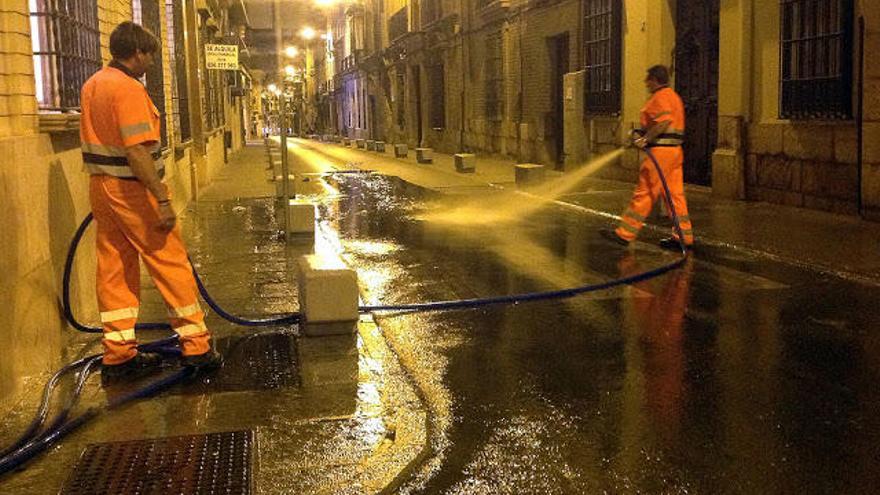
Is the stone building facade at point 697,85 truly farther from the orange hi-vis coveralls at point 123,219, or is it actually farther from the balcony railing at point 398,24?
the orange hi-vis coveralls at point 123,219

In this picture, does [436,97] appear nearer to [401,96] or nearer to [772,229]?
[401,96]

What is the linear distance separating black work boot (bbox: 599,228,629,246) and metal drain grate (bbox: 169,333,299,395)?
4811 mm

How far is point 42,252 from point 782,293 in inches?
219

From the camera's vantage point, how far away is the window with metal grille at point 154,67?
42.7ft

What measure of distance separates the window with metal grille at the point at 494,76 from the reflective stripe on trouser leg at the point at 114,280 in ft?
71.5

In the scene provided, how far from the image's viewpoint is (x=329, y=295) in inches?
246

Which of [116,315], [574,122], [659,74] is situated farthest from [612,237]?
[574,122]

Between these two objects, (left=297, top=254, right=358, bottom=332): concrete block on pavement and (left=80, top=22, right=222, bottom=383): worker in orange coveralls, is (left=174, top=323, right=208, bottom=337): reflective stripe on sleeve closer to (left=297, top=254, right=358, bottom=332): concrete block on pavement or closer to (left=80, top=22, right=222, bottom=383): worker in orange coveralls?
(left=80, top=22, right=222, bottom=383): worker in orange coveralls

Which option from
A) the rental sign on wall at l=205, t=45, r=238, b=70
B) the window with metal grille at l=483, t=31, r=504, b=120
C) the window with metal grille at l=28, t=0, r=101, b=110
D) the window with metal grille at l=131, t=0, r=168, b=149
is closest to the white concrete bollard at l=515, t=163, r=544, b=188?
the window with metal grille at l=131, t=0, r=168, b=149

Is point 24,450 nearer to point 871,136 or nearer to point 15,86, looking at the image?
point 15,86

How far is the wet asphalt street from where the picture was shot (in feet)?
13.0

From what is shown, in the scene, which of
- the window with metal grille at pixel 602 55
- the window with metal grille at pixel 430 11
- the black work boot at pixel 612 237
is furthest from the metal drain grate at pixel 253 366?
the window with metal grille at pixel 430 11

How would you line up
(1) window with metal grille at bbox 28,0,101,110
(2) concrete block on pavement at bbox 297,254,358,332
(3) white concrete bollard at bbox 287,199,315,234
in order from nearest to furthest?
(2) concrete block on pavement at bbox 297,254,358,332 → (1) window with metal grille at bbox 28,0,101,110 → (3) white concrete bollard at bbox 287,199,315,234

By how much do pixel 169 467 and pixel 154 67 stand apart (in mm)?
10380
